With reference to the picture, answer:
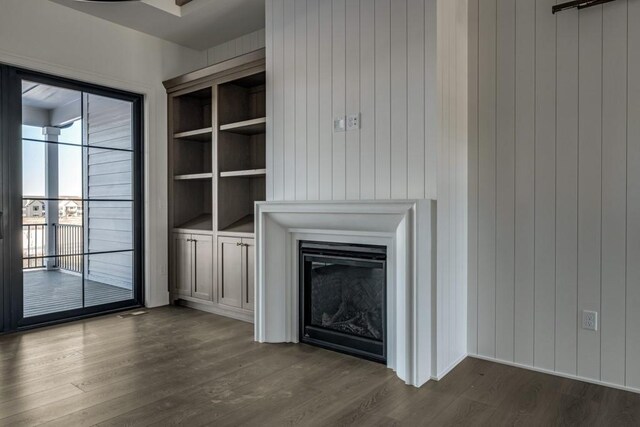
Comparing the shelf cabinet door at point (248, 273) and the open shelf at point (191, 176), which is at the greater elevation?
the open shelf at point (191, 176)

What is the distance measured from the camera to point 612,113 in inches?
96.9

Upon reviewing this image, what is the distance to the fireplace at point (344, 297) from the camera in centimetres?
289

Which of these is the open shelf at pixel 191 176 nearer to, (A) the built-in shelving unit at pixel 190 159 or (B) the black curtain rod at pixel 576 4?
(A) the built-in shelving unit at pixel 190 159

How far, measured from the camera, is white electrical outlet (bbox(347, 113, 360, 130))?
2.97m

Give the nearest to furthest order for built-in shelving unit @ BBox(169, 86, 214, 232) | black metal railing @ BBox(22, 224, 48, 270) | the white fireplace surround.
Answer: the white fireplace surround → black metal railing @ BBox(22, 224, 48, 270) → built-in shelving unit @ BBox(169, 86, 214, 232)

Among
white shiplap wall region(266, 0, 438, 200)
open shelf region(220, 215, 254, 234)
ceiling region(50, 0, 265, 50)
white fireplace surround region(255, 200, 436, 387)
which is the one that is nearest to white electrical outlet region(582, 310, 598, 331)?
white fireplace surround region(255, 200, 436, 387)

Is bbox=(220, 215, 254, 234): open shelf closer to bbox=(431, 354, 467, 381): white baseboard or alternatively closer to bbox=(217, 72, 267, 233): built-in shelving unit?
bbox=(217, 72, 267, 233): built-in shelving unit

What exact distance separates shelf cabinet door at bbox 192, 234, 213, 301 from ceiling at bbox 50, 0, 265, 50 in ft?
7.00

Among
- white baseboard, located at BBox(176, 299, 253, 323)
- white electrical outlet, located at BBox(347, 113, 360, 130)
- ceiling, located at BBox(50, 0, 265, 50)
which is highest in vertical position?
ceiling, located at BBox(50, 0, 265, 50)

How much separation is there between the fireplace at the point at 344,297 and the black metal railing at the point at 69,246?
2282mm

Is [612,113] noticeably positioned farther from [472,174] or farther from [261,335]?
[261,335]

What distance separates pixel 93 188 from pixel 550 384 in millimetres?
4171

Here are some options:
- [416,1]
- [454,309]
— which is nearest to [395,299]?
[454,309]

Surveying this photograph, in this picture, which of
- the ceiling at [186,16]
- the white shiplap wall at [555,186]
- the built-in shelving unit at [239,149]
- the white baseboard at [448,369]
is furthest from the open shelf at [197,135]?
the white baseboard at [448,369]
